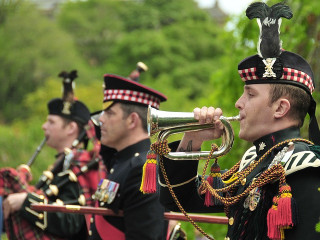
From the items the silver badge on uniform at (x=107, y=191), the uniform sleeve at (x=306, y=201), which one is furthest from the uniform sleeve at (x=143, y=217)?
the uniform sleeve at (x=306, y=201)

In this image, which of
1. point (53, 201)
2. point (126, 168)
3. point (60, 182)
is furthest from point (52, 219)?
point (126, 168)

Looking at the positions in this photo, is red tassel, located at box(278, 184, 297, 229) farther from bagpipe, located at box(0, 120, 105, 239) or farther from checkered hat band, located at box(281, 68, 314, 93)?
bagpipe, located at box(0, 120, 105, 239)

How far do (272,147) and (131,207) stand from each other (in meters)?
1.90

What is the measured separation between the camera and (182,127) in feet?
12.7

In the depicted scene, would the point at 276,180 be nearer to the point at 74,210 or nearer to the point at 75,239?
the point at 74,210

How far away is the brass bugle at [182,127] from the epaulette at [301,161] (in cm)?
40

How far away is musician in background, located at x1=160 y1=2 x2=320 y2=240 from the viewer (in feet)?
11.2

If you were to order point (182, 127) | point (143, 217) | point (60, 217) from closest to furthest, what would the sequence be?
point (182, 127)
point (143, 217)
point (60, 217)

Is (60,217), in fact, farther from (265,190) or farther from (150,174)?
(265,190)

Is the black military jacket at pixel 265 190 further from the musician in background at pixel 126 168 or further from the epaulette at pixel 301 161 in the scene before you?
the musician in background at pixel 126 168

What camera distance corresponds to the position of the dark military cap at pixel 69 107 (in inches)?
306

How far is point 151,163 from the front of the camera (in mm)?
4090

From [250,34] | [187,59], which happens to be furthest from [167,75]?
[250,34]

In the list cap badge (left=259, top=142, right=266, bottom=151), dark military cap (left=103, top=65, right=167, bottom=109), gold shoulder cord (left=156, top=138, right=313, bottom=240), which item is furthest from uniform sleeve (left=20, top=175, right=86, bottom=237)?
cap badge (left=259, top=142, right=266, bottom=151)
